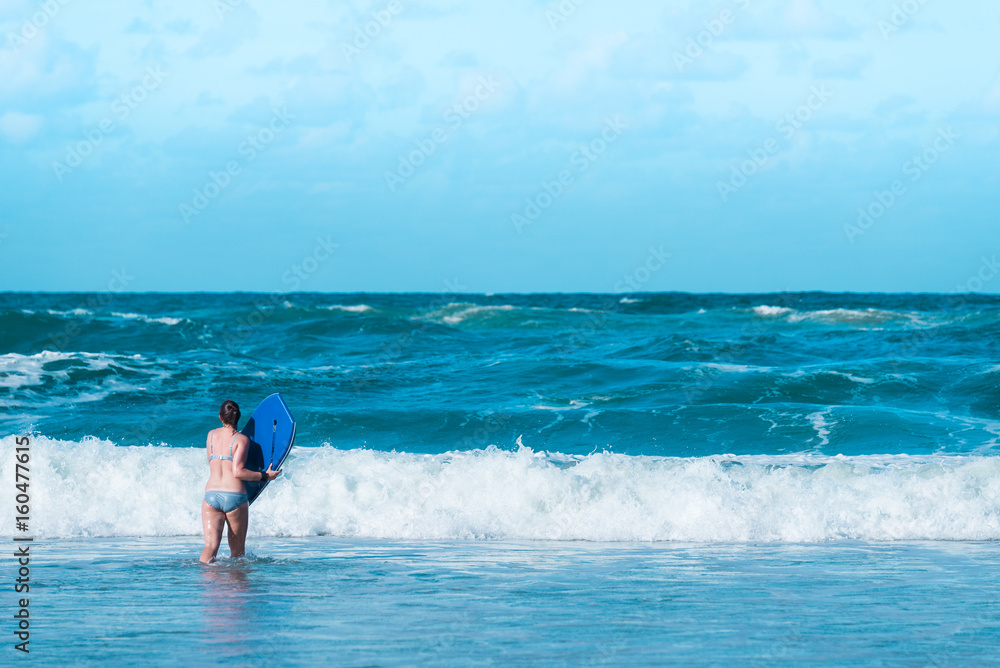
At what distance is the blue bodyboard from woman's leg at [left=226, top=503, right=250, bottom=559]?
310 millimetres

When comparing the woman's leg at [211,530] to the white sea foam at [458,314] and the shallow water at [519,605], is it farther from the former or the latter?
the white sea foam at [458,314]

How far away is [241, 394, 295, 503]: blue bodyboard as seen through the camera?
7520mm

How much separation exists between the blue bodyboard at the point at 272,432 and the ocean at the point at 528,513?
2.80 feet

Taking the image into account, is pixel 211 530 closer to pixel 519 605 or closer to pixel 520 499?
pixel 519 605

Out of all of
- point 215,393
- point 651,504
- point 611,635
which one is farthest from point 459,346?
point 611,635

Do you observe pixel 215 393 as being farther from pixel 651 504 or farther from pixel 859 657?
pixel 859 657

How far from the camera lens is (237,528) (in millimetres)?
7383

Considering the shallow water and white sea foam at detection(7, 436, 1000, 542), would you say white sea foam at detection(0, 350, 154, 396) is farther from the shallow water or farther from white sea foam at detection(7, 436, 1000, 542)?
the shallow water

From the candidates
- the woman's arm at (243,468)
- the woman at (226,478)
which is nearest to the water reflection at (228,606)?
the woman at (226,478)

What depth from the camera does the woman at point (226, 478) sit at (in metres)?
7.11

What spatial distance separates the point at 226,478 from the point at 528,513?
3521 mm

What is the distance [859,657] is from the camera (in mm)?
4949

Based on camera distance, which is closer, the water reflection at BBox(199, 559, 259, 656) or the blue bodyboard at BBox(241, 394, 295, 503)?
the water reflection at BBox(199, 559, 259, 656)

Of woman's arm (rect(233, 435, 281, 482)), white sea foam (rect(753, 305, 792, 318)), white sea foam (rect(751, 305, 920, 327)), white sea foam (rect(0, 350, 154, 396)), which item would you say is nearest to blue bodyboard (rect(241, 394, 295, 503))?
woman's arm (rect(233, 435, 281, 482))
